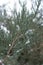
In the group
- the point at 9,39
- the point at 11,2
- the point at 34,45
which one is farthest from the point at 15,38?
the point at 11,2

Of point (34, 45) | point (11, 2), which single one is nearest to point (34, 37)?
point (34, 45)

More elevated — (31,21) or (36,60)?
→ (31,21)

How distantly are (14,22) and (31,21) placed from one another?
200 millimetres

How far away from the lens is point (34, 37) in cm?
314

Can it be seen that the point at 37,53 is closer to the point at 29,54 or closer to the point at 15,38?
the point at 29,54

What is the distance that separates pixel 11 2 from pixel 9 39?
1.98 metres

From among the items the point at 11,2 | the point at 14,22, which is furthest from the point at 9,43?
the point at 11,2

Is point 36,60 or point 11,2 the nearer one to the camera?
point 36,60

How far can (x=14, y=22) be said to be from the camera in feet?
10.4

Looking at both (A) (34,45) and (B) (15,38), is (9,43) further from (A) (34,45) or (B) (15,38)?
(A) (34,45)

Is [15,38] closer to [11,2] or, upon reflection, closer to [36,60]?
[36,60]

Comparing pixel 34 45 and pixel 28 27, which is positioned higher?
pixel 28 27

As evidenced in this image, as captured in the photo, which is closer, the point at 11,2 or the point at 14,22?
the point at 14,22

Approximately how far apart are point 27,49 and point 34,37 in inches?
6.5
